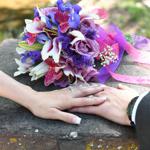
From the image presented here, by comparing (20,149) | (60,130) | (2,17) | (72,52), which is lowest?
Answer: (2,17)

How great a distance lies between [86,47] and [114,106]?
265mm

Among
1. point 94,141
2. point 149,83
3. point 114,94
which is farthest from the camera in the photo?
point 149,83

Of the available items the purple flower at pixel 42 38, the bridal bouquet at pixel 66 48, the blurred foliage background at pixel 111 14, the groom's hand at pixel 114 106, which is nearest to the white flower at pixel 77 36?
the bridal bouquet at pixel 66 48

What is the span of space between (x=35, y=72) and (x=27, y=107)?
18 cm

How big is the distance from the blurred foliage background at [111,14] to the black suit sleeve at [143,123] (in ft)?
5.93

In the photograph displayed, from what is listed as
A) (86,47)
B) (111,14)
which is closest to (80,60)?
(86,47)

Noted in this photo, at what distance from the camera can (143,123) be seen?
1.72 m

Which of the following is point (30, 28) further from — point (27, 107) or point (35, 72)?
point (27, 107)

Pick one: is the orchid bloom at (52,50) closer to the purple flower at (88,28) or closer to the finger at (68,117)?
the purple flower at (88,28)

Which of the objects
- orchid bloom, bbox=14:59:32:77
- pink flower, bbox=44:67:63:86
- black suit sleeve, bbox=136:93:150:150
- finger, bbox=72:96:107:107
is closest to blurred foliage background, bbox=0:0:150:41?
orchid bloom, bbox=14:59:32:77

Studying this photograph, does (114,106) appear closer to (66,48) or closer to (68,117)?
(68,117)

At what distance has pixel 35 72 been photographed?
200cm

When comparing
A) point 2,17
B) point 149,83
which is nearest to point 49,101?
point 149,83

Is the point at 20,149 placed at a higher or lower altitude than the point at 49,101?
lower
